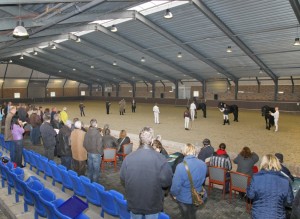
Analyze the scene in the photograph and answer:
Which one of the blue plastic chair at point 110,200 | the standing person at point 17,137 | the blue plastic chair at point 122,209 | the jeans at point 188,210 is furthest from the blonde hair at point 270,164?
the standing person at point 17,137

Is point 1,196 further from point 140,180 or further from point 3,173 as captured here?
point 140,180

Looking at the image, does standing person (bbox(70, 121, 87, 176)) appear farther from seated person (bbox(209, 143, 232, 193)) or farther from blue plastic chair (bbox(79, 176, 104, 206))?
seated person (bbox(209, 143, 232, 193))

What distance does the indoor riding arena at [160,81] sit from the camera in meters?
6.06

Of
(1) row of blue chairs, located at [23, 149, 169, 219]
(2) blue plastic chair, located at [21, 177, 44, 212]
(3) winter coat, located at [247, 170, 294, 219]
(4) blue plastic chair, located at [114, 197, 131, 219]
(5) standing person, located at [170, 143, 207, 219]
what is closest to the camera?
(3) winter coat, located at [247, 170, 294, 219]

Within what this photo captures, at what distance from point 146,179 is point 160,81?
36.2 m

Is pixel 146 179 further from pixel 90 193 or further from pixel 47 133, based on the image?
pixel 47 133

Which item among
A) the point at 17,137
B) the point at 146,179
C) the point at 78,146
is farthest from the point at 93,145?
the point at 146,179

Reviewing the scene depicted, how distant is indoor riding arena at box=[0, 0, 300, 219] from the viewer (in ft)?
19.9

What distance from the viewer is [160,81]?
3912 centimetres

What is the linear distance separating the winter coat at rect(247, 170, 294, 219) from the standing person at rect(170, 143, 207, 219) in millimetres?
894

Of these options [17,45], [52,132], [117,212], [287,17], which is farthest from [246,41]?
[17,45]

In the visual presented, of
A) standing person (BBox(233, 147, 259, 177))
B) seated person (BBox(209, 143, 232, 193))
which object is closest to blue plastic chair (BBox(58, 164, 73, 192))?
seated person (BBox(209, 143, 232, 193))

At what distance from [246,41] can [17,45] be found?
19.2 m

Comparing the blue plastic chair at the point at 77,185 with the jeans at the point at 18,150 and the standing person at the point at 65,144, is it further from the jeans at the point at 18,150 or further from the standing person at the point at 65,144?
the jeans at the point at 18,150
